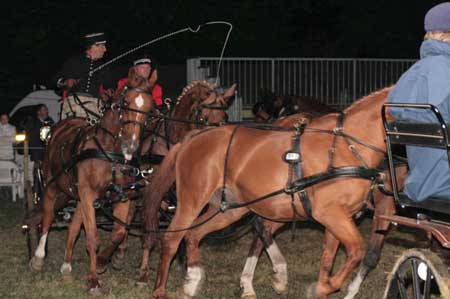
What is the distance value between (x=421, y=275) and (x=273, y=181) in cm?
224

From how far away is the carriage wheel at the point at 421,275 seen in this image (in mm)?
4980

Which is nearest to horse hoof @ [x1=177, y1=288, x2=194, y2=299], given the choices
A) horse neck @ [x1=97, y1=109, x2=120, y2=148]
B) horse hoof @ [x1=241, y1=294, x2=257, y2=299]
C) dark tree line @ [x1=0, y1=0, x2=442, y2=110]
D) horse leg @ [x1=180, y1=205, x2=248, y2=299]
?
horse leg @ [x1=180, y1=205, x2=248, y2=299]

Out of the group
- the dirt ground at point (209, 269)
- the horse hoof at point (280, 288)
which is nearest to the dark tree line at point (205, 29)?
the dirt ground at point (209, 269)

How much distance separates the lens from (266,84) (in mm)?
17453

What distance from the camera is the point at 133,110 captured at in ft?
27.3

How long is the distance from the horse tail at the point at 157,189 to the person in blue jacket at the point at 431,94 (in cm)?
320

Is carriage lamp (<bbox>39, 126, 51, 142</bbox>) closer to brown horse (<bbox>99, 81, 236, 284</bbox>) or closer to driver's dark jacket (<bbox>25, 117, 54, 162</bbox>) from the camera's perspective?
brown horse (<bbox>99, 81, 236, 284</bbox>)

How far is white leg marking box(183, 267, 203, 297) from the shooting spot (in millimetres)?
7930

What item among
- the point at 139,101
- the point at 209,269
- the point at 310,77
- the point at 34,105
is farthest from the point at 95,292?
the point at 34,105

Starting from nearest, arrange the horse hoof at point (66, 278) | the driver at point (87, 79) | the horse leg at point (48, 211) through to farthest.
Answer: the horse hoof at point (66, 278)
the horse leg at point (48, 211)
the driver at point (87, 79)

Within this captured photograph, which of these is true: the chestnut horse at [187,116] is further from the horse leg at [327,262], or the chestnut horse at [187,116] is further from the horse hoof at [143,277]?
the horse leg at [327,262]

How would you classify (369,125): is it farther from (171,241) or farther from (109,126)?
(109,126)

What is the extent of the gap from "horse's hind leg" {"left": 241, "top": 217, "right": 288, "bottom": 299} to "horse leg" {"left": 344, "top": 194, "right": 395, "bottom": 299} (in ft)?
2.27

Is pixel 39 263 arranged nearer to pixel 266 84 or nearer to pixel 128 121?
pixel 128 121
